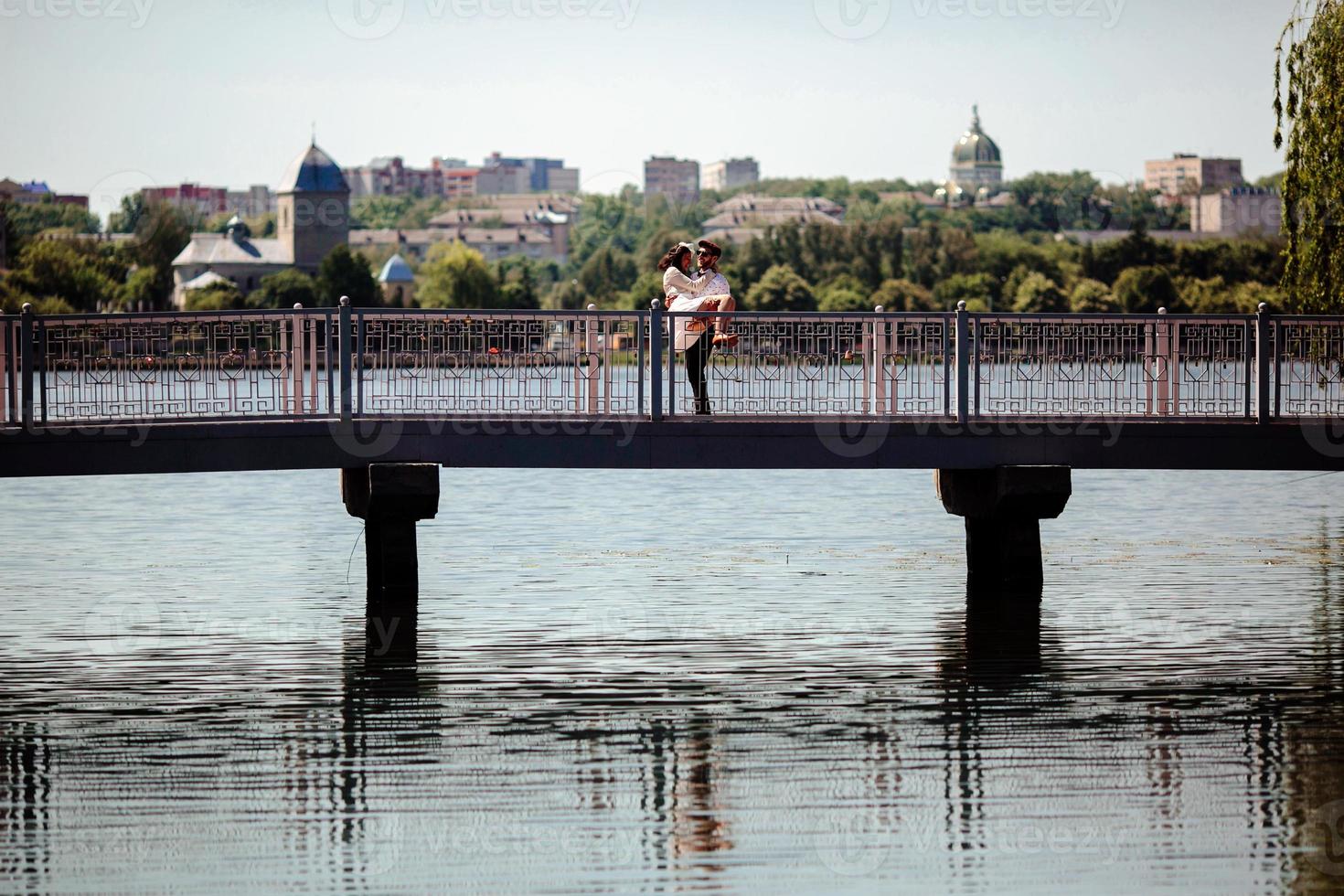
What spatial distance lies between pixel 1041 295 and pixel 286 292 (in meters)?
60.4

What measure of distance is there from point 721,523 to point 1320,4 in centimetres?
1287

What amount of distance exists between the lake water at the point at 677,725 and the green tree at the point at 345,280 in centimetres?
12712

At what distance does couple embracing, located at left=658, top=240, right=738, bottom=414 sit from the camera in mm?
18703

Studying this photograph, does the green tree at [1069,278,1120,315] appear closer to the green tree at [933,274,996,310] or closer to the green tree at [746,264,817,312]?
the green tree at [933,274,996,310]

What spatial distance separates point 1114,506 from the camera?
36469 mm

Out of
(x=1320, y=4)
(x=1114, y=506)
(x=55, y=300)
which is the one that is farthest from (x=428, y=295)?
(x=1320, y=4)

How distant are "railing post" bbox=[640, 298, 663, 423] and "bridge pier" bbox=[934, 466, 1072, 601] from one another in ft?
11.3

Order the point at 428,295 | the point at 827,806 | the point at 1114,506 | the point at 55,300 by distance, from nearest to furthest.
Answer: the point at 827,806
the point at 1114,506
the point at 55,300
the point at 428,295

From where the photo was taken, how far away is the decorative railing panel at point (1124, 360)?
1909 centimetres

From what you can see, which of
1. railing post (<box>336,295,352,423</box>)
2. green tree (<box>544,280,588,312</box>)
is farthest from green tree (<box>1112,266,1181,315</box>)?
railing post (<box>336,295,352,423</box>)

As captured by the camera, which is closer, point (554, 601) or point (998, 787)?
point (998, 787)

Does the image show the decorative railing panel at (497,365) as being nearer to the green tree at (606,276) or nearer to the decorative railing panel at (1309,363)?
the decorative railing panel at (1309,363)

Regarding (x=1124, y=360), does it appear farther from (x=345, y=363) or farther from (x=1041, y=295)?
(x=1041, y=295)

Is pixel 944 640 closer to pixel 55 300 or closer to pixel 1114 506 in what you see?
pixel 1114 506
